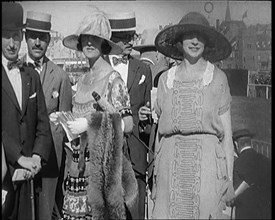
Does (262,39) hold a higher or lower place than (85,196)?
higher

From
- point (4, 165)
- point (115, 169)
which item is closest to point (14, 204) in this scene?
point (4, 165)

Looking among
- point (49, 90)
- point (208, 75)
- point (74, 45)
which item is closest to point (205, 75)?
point (208, 75)

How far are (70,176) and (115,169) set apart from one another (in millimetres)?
285

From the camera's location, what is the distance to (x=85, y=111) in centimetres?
381

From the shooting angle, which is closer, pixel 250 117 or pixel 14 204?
pixel 14 204

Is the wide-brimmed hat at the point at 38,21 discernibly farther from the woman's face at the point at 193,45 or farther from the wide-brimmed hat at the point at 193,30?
the woman's face at the point at 193,45

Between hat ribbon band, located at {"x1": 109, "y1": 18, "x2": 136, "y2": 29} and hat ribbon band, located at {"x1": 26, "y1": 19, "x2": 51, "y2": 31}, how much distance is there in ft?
1.32

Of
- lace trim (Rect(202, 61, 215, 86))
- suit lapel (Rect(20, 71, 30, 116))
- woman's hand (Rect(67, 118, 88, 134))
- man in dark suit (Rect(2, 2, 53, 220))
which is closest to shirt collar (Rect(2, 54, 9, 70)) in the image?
man in dark suit (Rect(2, 2, 53, 220))

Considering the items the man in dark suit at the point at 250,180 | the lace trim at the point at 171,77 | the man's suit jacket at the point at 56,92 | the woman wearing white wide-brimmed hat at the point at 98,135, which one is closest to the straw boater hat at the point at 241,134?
the man in dark suit at the point at 250,180

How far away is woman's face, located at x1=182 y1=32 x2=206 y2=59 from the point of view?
377cm

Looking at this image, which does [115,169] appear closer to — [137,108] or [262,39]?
[137,108]

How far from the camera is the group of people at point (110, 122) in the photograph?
372cm

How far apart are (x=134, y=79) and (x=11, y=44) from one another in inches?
31.7

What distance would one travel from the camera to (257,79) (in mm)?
4082
